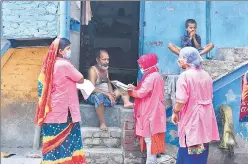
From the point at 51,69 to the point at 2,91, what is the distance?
255cm

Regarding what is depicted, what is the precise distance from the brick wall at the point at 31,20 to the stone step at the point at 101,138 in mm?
1601

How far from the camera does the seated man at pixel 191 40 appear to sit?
257 inches

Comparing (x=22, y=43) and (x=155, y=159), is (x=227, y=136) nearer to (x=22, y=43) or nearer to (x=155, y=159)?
(x=155, y=159)

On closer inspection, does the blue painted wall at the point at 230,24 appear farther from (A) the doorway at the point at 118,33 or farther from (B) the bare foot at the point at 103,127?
(B) the bare foot at the point at 103,127

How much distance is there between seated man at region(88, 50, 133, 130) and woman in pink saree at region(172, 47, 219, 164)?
1.50 metres

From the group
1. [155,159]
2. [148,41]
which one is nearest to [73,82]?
[155,159]

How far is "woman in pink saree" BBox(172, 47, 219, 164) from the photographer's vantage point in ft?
13.5

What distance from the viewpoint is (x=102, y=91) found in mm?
5590

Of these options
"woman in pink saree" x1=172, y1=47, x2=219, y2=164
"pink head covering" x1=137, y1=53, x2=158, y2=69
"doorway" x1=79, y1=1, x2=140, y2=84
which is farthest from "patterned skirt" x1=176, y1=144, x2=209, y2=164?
"doorway" x1=79, y1=1, x2=140, y2=84

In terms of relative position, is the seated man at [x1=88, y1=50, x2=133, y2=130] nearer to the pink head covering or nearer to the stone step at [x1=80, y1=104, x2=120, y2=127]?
the stone step at [x1=80, y1=104, x2=120, y2=127]

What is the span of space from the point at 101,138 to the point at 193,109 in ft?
5.95

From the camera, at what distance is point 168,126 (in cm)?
544

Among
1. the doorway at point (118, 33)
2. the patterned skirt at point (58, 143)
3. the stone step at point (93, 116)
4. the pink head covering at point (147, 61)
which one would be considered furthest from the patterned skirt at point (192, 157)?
the doorway at point (118, 33)

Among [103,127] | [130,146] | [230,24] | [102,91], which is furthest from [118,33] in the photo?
[130,146]
